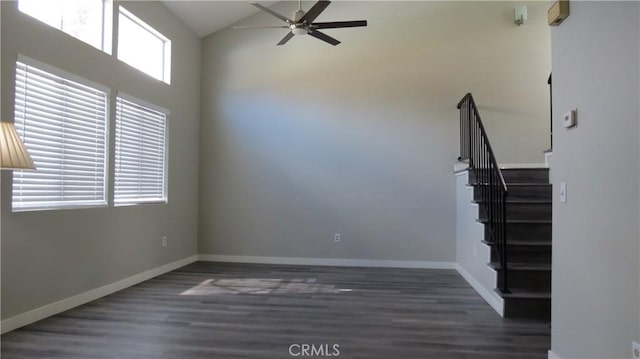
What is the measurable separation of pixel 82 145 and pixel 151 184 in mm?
1262

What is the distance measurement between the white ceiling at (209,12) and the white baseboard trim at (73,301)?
340cm

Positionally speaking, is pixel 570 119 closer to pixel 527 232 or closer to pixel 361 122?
pixel 527 232

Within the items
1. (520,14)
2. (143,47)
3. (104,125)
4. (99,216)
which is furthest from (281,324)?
(520,14)

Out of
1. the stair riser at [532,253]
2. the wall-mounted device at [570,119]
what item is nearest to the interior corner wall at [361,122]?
the stair riser at [532,253]

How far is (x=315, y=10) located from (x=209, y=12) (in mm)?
2758

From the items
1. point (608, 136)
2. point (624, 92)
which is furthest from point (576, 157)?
point (624, 92)

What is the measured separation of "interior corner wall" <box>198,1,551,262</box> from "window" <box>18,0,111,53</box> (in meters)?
2.06

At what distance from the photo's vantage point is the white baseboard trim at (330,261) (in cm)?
542

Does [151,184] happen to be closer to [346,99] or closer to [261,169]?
[261,169]

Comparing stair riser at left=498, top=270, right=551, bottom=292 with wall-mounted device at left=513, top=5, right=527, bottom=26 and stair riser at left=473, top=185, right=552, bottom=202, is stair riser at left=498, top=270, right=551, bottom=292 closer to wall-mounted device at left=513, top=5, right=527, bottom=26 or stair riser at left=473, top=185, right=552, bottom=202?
stair riser at left=473, top=185, right=552, bottom=202

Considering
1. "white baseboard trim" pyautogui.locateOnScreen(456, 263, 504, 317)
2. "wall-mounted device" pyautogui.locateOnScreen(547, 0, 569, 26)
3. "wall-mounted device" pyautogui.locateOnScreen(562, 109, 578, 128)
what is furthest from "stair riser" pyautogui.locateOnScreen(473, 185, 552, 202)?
"wall-mounted device" pyautogui.locateOnScreen(547, 0, 569, 26)

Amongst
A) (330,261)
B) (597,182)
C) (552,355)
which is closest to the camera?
(597,182)

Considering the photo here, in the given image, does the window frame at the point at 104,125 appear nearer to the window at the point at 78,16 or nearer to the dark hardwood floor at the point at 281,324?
the window at the point at 78,16

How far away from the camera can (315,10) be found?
128 inches
